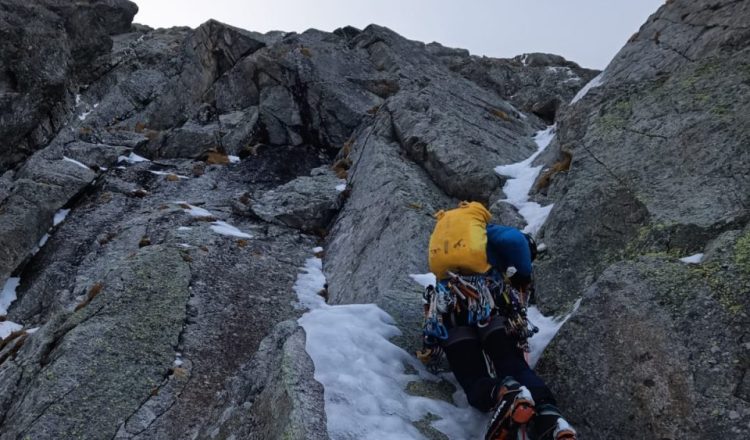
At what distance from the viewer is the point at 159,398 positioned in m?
8.98

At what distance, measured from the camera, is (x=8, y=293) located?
1439 cm

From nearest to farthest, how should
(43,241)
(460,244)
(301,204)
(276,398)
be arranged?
(276,398) → (460,244) → (43,241) → (301,204)

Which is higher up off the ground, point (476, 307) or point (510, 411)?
point (476, 307)

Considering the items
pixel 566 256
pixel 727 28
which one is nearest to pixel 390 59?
pixel 727 28

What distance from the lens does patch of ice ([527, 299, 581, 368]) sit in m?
7.98

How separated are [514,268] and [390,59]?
22378 millimetres

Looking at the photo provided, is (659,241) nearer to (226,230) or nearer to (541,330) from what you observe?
(541,330)

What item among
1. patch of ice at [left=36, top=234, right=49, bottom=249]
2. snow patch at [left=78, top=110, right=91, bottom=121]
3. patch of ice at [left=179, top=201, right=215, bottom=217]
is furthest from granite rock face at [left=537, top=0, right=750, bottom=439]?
snow patch at [left=78, top=110, right=91, bottom=121]

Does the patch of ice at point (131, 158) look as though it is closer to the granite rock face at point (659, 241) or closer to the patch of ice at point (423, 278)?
the patch of ice at point (423, 278)

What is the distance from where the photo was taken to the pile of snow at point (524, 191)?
12.3m

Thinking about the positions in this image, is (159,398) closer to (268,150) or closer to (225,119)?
(268,150)

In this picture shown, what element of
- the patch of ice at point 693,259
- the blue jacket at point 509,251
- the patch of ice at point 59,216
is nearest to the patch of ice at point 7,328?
the patch of ice at point 59,216

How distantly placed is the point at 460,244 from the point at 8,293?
Result: 485 inches

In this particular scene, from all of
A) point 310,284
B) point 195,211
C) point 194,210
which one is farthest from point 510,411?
point 194,210
